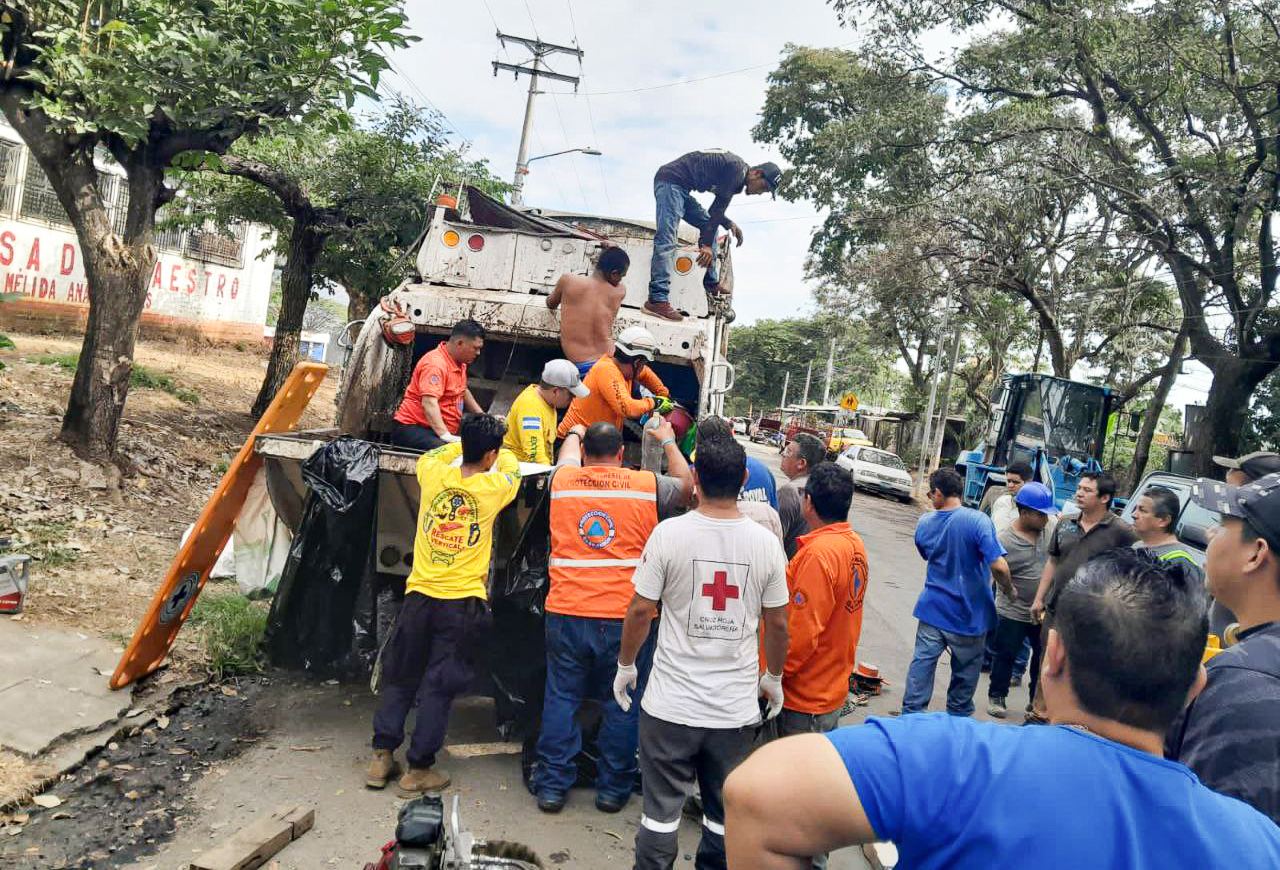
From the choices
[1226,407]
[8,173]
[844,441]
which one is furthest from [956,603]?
[844,441]

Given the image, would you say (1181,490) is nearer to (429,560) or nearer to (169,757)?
(429,560)

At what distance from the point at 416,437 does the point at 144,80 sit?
11.2ft

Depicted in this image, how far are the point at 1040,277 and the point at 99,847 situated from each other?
2029 centimetres

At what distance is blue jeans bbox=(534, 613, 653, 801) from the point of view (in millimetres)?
3580

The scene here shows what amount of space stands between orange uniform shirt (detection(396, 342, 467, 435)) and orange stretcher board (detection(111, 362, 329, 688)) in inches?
18.6

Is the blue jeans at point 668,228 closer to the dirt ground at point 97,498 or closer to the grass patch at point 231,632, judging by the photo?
the grass patch at point 231,632

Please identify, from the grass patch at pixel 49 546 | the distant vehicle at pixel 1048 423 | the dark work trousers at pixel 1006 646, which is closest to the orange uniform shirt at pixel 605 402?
the dark work trousers at pixel 1006 646

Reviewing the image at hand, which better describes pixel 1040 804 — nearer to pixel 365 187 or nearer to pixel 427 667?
pixel 427 667

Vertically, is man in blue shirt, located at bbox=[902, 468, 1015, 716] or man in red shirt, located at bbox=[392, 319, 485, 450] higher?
man in red shirt, located at bbox=[392, 319, 485, 450]

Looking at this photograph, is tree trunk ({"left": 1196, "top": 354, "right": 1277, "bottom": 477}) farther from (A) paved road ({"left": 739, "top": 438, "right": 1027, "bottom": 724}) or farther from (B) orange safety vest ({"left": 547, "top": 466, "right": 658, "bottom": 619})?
(B) orange safety vest ({"left": 547, "top": 466, "right": 658, "bottom": 619})

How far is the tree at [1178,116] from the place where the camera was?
39.8ft

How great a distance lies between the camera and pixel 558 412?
4.89 metres

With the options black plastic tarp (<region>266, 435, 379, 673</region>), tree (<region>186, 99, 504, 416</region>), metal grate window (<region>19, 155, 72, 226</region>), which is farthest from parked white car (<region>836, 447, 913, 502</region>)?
black plastic tarp (<region>266, 435, 379, 673</region>)

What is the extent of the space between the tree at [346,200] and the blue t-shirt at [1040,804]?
1044 centimetres
